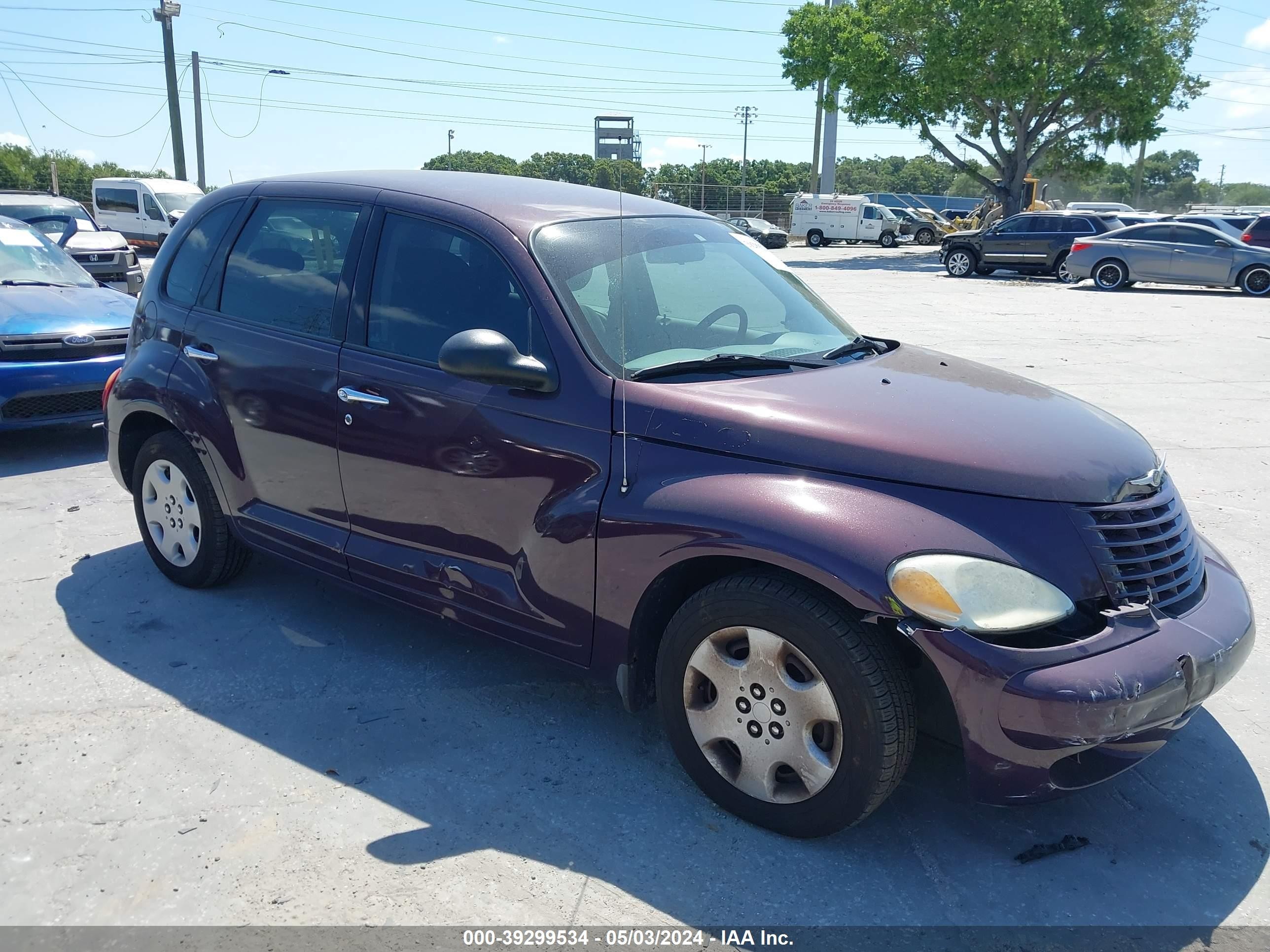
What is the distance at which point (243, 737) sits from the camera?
11.5 ft

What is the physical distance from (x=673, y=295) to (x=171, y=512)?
2633 mm

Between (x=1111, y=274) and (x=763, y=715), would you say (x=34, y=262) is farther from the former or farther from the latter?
(x=1111, y=274)

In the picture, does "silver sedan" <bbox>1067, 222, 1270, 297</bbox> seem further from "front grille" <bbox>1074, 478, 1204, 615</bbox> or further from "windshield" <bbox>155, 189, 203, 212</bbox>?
"windshield" <bbox>155, 189, 203, 212</bbox>

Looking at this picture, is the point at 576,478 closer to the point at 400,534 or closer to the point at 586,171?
the point at 400,534

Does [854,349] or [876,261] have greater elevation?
[854,349]

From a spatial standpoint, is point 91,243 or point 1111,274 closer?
point 91,243

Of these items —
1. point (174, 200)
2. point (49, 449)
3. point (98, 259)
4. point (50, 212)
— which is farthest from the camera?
point (174, 200)

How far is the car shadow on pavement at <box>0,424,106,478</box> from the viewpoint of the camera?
6.93 m

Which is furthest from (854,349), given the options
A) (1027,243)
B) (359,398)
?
(1027,243)

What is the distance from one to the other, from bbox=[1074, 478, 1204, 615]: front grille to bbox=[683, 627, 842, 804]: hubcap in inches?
33.0

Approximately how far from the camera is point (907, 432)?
2873mm

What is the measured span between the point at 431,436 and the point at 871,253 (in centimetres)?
3894

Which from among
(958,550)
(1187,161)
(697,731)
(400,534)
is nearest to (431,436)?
(400,534)

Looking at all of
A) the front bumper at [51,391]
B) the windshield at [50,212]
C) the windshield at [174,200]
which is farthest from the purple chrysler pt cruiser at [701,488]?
the windshield at [174,200]
